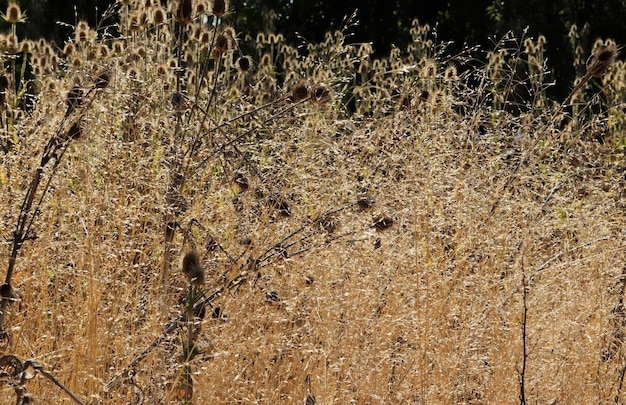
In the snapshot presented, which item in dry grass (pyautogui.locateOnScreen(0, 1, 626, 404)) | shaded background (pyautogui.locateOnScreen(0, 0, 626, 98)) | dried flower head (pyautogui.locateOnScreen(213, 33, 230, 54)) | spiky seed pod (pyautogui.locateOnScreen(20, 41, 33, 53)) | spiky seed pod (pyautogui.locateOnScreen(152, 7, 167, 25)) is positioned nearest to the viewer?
dry grass (pyautogui.locateOnScreen(0, 1, 626, 404))

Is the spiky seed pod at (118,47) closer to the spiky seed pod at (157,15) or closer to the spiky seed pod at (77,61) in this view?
the spiky seed pod at (77,61)

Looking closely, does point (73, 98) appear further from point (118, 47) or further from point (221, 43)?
point (118, 47)

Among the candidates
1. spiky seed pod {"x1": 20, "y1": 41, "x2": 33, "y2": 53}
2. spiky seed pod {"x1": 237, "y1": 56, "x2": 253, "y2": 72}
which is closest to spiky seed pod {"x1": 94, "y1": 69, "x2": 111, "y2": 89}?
spiky seed pod {"x1": 237, "y1": 56, "x2": 253, "y2": 72}

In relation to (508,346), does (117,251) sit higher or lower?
higher

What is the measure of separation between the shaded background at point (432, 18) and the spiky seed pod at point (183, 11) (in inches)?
405

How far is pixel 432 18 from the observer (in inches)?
577

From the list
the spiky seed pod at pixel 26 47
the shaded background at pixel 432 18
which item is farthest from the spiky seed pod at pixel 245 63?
the shaded background at pixel 432 18

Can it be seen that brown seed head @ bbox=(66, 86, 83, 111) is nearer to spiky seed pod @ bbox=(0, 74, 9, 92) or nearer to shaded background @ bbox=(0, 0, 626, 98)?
spiky seed pod @ bbox=(0, 74, 9, 92)

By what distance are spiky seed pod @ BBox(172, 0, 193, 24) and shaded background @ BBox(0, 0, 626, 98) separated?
1029 cm

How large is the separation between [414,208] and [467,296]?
0.34 m

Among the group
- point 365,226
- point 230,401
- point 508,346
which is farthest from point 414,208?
point 230,401

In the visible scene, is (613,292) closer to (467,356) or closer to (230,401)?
(467,356)

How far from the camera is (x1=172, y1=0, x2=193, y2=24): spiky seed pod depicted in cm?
229

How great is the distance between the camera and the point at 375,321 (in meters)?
2.44
